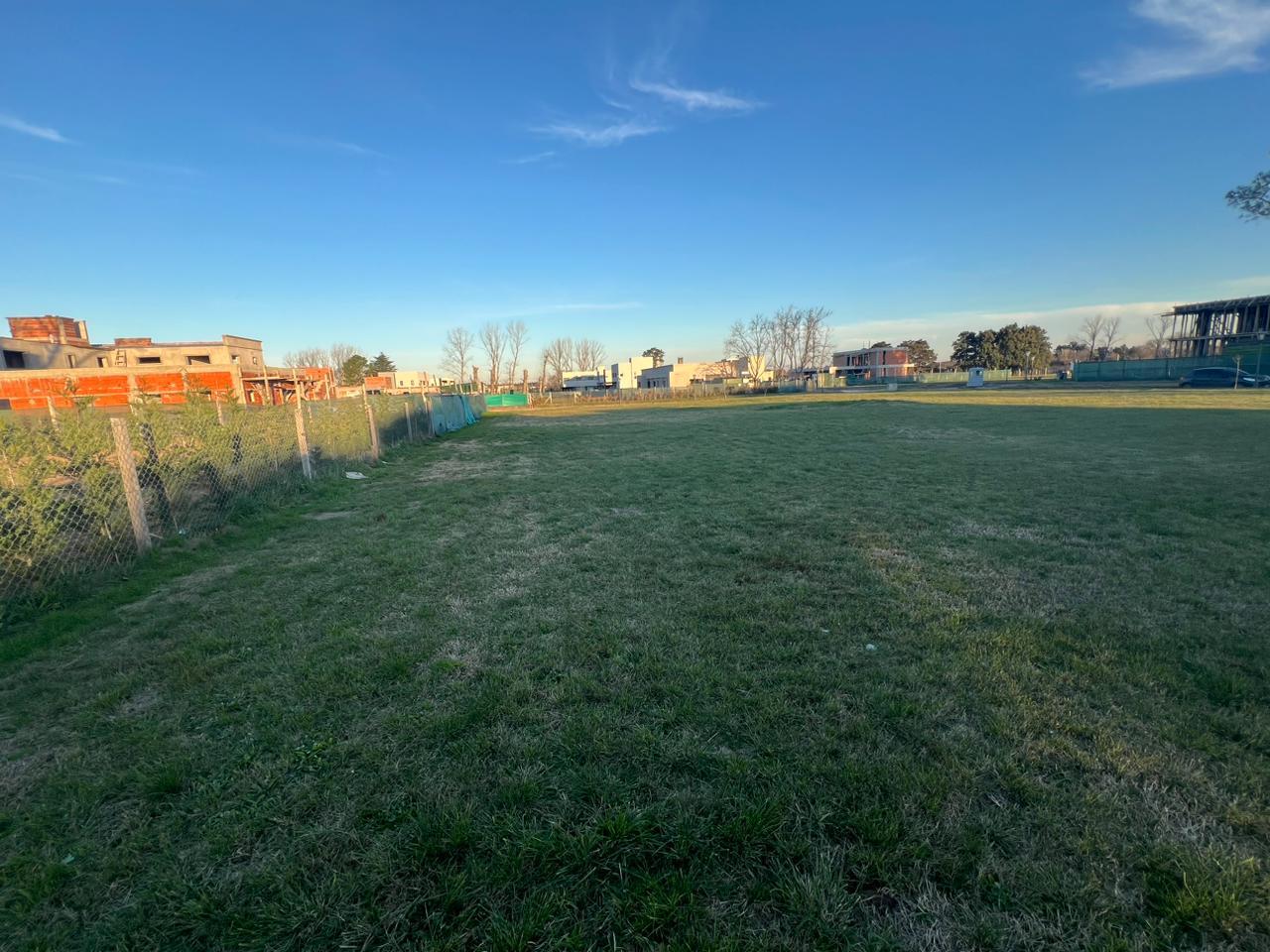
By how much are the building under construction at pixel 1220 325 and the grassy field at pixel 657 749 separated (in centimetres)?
7201

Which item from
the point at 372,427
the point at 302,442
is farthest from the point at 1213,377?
the point at 302,442

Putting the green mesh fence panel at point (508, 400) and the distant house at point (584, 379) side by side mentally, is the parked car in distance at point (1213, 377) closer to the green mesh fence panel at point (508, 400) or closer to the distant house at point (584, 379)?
the green mesh fence panel at point (508, 400)

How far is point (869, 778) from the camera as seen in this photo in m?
2.18

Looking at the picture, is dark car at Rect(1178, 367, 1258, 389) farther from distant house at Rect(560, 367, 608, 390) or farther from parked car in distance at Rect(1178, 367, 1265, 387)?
distant house at Rect(560, 367, 608, 390)

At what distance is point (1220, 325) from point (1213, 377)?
32.3 meters

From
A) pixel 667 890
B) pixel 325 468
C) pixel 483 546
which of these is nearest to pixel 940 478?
pixel 483 546

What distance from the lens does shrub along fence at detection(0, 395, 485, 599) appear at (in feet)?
14.3

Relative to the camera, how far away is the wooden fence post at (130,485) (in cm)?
524

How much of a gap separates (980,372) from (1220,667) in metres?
73.3

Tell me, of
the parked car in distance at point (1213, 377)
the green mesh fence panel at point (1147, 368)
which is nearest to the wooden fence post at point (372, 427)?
the parked car in distance at point (1213, 377)

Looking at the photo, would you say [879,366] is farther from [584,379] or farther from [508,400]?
[508,400]

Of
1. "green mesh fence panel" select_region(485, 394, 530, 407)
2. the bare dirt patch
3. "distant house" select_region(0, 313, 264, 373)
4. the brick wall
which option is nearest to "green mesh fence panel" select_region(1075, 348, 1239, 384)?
"green mesh fence panel" select_region(485, 394, 530, 407)

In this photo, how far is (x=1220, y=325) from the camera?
58.4 m

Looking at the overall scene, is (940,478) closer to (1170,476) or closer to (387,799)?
(1170,476)
